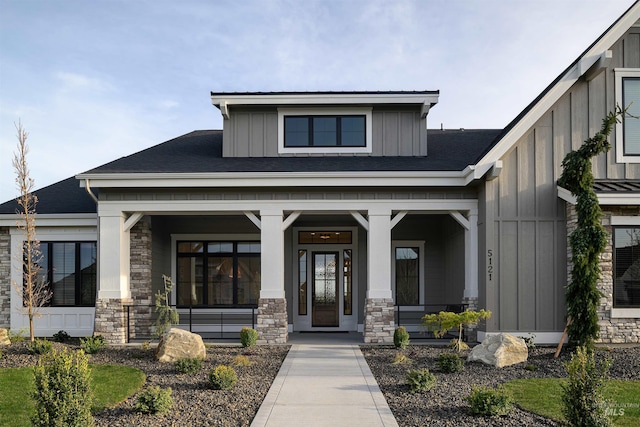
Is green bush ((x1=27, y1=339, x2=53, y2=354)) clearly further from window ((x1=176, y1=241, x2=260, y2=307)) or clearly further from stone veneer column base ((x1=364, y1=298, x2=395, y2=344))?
stone veneer column base ((x1=364, y1=298, x2=395, y2=344))

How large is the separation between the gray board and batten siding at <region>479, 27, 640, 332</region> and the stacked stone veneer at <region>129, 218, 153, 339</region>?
8.50 metres

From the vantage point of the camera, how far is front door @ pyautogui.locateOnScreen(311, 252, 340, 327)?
620 inches

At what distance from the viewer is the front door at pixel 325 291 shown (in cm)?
1574

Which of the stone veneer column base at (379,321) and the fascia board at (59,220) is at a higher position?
the fascia board at (59,220)

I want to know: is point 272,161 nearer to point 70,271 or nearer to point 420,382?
point 70,271

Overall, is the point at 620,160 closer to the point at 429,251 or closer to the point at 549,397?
the point at 429,251

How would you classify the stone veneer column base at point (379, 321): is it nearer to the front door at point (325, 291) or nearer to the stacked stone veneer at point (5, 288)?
the front door at point (325, 291)

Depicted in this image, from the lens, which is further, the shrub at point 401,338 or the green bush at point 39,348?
the shrub at point 401,338

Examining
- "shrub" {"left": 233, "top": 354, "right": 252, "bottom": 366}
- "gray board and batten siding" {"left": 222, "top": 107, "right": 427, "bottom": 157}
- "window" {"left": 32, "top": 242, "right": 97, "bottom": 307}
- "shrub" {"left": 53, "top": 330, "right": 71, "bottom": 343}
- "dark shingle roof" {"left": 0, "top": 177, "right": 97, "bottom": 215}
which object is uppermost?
"gray board and batten siding" {"left": 222, "top": 107, "right": 427, "bottom": 157}

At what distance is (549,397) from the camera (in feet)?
25.5

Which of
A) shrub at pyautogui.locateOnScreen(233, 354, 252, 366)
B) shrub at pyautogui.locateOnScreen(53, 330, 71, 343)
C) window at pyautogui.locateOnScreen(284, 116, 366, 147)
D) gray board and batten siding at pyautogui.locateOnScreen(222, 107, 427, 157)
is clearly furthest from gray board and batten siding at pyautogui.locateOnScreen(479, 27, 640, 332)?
shrub at pyautogui.locateOnScreen(53, 330, 71, 343)

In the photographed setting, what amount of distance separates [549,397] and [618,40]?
8.49 meters

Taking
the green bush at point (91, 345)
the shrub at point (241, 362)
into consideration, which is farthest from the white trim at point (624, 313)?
the green bush at point (91, 345)

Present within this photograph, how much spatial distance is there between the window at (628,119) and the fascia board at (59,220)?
503 inches
